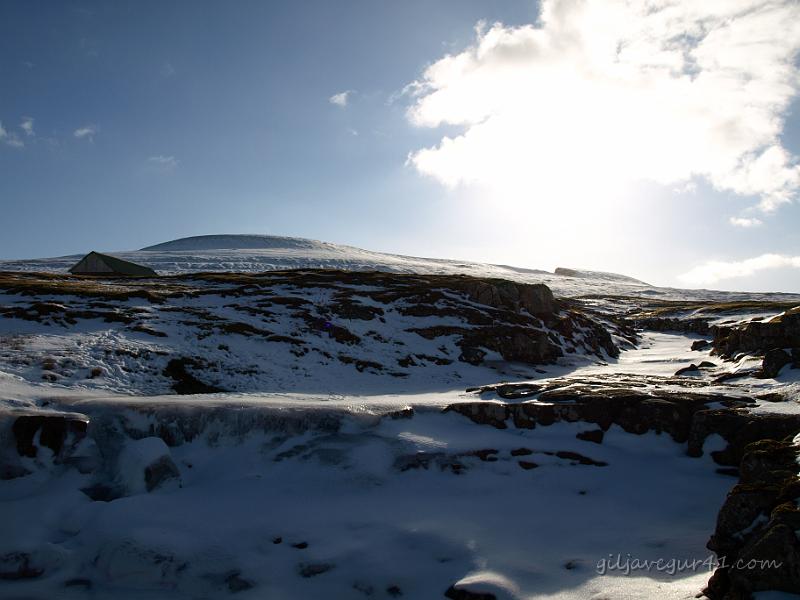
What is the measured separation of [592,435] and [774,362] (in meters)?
10.5

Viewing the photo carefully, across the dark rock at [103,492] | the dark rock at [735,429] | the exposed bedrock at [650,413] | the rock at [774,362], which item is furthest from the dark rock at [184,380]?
the rock at [774,362]

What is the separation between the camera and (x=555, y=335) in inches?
1517

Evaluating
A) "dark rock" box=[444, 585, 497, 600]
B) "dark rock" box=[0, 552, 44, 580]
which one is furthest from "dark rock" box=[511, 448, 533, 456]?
"dark rock" box=[0, 552, 44, 580]

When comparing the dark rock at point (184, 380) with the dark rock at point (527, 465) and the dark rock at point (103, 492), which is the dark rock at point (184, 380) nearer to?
the dark rock at point (103, 492)

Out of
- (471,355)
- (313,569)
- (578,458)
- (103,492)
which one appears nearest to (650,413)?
(578,458)

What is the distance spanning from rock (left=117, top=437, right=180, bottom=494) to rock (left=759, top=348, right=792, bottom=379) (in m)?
24.2

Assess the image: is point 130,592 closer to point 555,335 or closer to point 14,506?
point 14,506

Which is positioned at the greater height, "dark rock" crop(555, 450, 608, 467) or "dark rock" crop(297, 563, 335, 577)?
"dark rock" crop(555, 450, 608, 467)

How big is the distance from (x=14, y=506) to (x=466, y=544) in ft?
38.7

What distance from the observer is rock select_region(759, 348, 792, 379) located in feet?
70.9

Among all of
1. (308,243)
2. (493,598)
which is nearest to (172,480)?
(493,598)

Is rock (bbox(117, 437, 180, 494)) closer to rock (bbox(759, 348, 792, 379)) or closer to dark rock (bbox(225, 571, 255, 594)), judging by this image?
dark rock (bbox(225, 571, 255, 594))

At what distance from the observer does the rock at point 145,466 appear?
562 inches

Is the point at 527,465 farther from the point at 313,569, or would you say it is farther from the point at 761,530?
the point at 313,569
